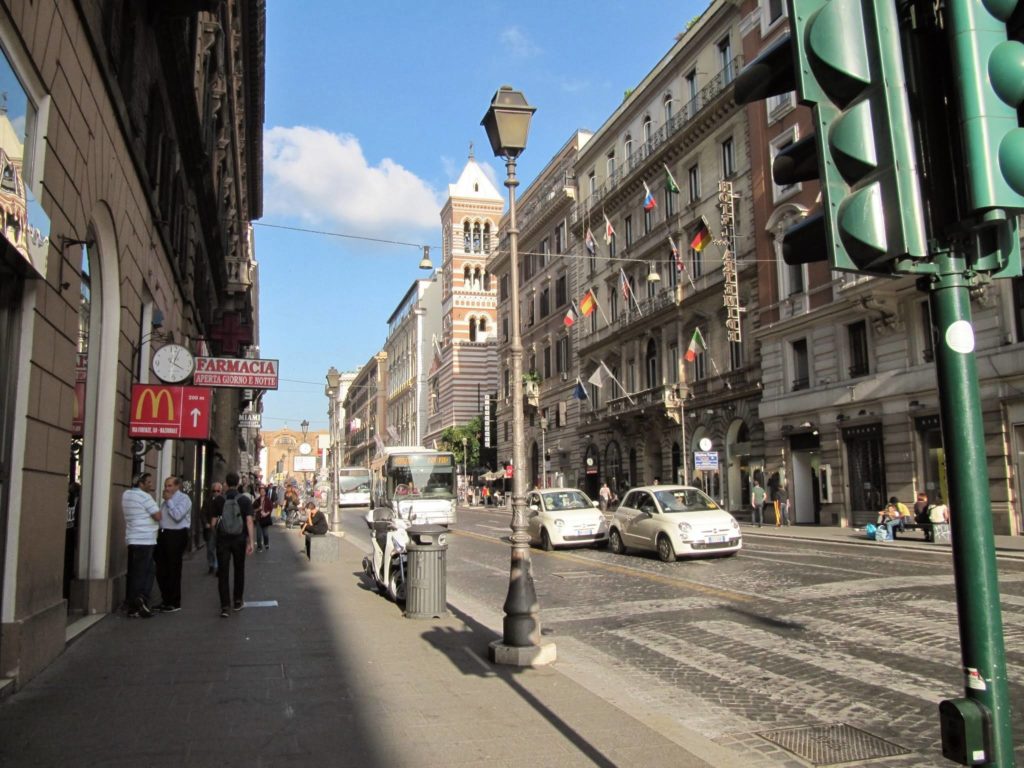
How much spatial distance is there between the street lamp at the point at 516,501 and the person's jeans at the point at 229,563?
14.2ft

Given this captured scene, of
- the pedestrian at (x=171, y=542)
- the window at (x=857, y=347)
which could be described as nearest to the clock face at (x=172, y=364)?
the pedestrian at (x=171, y=542)

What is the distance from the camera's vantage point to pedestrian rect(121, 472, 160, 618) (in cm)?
1037

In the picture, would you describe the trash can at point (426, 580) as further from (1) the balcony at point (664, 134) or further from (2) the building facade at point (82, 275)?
(1) the balcony at point (664, 134)

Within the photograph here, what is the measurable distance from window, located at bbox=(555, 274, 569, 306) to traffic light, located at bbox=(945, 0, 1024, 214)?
51575mm

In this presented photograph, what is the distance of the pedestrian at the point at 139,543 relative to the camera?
34.0 ft

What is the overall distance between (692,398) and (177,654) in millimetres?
31929

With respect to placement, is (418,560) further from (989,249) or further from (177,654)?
(989,249)

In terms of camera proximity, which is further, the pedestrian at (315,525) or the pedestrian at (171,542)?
the pedestrian at (315,525)

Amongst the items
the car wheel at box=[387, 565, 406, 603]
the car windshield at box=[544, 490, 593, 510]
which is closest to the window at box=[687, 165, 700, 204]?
the car windshield at box=[544, 490, 593, 510]

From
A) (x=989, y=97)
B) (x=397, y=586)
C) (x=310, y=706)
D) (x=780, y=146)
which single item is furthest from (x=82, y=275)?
(x=780, y=146)

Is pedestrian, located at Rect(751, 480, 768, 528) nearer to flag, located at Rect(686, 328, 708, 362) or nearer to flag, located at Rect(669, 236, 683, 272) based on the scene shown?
flag, located at Rect(686, 328, 708, 362)

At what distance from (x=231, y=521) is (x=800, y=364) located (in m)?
24.8

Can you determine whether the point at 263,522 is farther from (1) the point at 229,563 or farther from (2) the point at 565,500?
(1) the point at 229,563

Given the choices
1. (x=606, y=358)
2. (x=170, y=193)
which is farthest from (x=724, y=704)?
(x=606, y=358)
